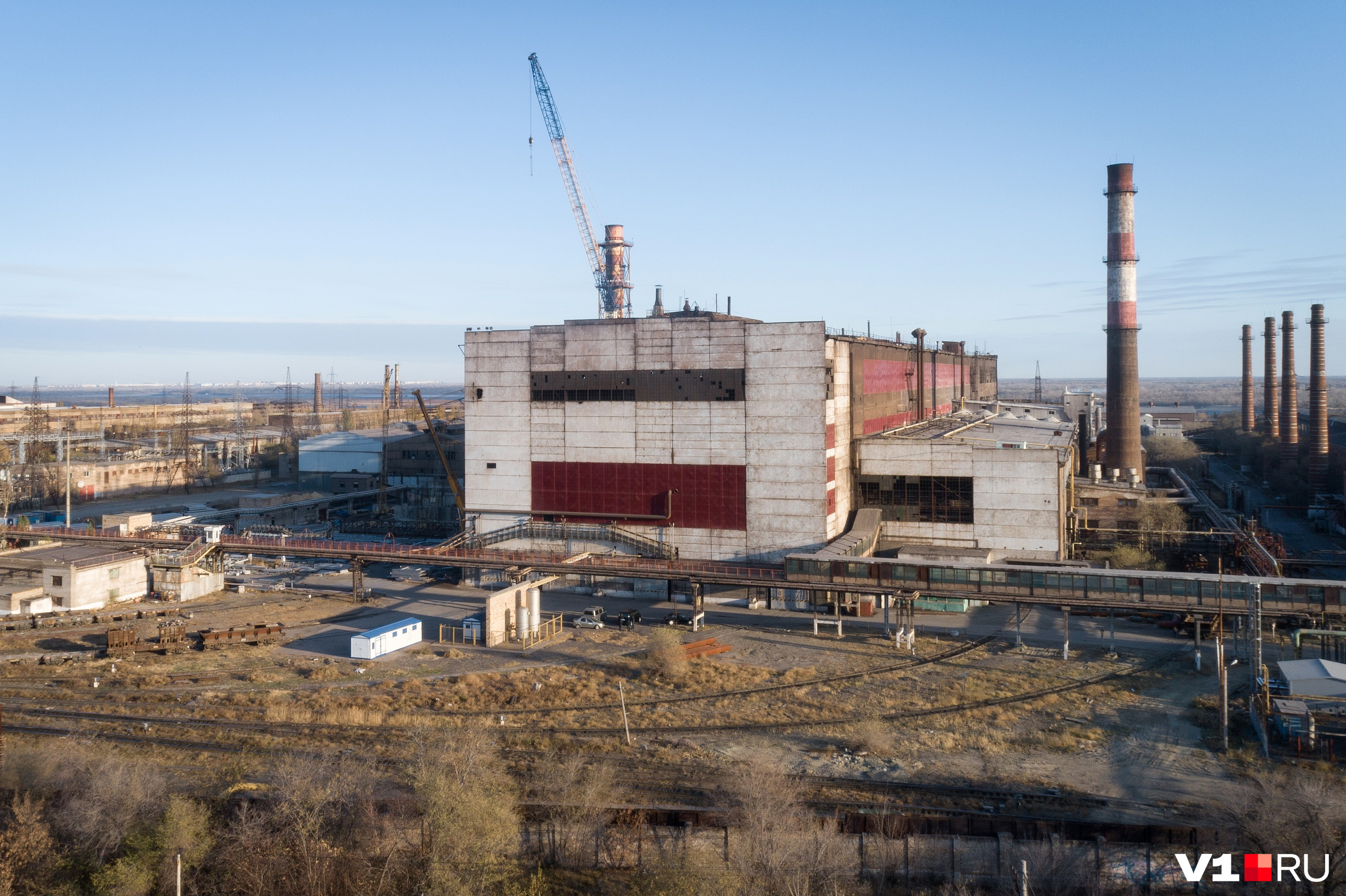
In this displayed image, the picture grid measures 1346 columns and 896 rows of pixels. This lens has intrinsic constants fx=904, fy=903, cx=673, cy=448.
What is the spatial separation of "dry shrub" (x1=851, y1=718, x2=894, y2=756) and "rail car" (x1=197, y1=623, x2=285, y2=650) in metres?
25.9

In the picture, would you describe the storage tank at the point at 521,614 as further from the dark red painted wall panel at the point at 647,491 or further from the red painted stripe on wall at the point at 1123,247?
the red painted stripe on wall at the point at 1123,247

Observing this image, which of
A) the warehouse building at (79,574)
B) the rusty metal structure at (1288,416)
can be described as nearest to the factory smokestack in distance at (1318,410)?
the rusty metal structure at (1288,416)

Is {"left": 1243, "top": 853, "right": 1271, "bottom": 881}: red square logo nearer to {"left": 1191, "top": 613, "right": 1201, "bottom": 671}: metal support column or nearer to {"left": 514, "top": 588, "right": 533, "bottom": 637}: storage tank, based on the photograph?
{"left": 1191, "top": 613, "right": 1201, "bottom": 671}: metal support column

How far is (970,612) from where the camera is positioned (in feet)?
147

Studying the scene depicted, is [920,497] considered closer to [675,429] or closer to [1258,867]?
[675,429]

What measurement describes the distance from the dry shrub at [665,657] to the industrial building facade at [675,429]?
1222 cm

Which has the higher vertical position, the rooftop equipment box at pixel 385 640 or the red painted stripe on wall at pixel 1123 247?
the red painted stripe on wall at pixel 1123 247

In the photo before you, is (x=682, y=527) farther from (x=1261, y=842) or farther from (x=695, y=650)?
(x=1261, y=842)

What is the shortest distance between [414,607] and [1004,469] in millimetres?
31689

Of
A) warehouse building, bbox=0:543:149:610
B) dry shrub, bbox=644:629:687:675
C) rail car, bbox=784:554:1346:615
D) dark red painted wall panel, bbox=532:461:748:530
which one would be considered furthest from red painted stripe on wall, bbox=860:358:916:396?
warehouse building, bbox=0:543:149:610

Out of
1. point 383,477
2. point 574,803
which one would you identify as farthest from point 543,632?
point 383,477

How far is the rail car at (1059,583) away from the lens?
33656 millimetres

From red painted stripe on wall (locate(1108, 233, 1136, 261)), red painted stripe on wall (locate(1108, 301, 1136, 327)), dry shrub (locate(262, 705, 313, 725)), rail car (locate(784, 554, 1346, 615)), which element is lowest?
dry shrub (locate(262, 705, 313, 725))

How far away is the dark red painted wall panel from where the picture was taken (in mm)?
47656
